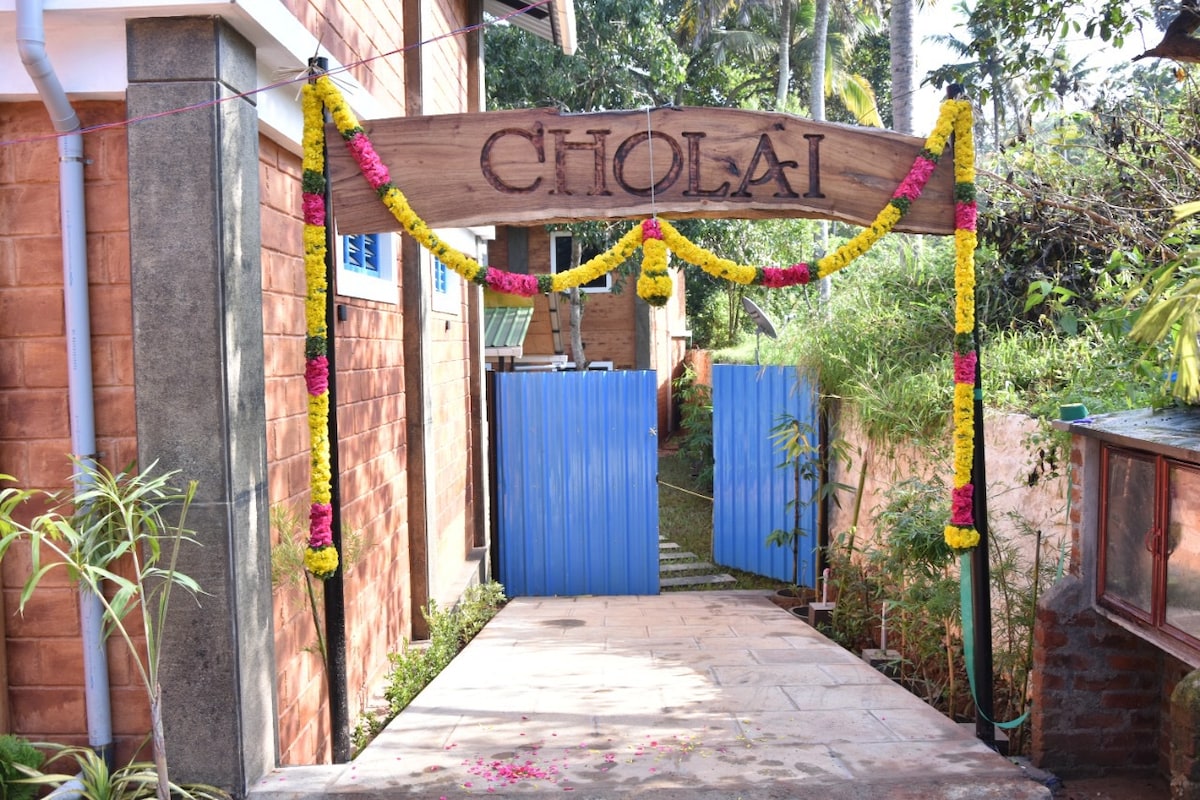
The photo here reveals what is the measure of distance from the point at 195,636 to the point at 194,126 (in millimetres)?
1638

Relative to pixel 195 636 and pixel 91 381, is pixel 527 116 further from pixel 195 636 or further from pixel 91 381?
pixel 195 636

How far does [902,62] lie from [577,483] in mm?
4670

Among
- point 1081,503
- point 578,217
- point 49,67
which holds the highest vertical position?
point 49,67

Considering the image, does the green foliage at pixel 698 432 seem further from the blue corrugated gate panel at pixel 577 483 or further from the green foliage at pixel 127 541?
the green foliage at pixel 127 541

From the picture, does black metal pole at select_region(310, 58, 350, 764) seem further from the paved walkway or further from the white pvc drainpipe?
the white pvc drainpipe

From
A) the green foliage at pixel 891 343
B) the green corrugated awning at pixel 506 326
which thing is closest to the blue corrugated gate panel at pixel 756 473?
the green foliage at pixel 891 343

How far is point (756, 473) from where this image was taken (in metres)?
8.28

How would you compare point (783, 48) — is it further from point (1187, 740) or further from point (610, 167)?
point (1187, 740)

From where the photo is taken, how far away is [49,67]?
2.79m

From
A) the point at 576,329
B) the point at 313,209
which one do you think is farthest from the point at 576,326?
the point at 313,209

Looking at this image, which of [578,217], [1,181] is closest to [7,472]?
[1,181]

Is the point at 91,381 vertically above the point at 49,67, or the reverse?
the point at 49,67

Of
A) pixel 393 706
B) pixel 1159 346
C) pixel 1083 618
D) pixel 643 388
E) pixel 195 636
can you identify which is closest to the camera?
pixel 195 636

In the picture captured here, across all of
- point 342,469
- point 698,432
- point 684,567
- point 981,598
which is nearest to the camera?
point 981,598
